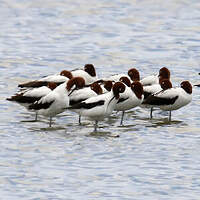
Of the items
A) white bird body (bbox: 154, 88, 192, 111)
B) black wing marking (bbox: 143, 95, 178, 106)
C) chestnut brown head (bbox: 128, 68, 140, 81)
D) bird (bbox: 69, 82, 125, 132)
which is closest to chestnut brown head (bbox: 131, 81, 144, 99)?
black wing marking (bbox: 143, 95, 178, 106)

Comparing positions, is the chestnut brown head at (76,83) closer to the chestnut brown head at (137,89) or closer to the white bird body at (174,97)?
the chestnut brown head at (137,89)

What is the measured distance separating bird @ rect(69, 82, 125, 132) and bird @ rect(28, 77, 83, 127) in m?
0.26

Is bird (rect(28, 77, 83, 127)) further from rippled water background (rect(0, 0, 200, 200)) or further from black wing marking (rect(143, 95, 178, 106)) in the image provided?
black wing marking (rect(143, 95, 178, 106))

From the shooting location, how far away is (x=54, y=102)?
19.1m

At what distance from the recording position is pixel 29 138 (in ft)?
59.7

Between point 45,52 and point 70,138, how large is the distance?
12655 mm

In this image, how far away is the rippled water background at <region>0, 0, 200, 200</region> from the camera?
1505 cm

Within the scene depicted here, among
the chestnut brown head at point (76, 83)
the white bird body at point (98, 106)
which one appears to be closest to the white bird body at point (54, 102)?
the chestnut brown head at point (76, 83)

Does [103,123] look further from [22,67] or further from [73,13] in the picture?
[73,13]

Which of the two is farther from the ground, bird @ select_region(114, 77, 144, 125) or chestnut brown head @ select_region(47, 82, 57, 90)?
chestnut brown head @ select_region(47, 82, 57, 90)

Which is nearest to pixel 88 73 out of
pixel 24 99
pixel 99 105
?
pixel 24 99

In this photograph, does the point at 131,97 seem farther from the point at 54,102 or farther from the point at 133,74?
the point at 133,74

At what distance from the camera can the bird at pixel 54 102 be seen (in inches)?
752

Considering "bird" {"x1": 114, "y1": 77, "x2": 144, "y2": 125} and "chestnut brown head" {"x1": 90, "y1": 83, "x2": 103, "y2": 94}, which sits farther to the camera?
"chestnut brown head" {"x1": 90, "y1": 83, "x2": 103, "y2": 94}
